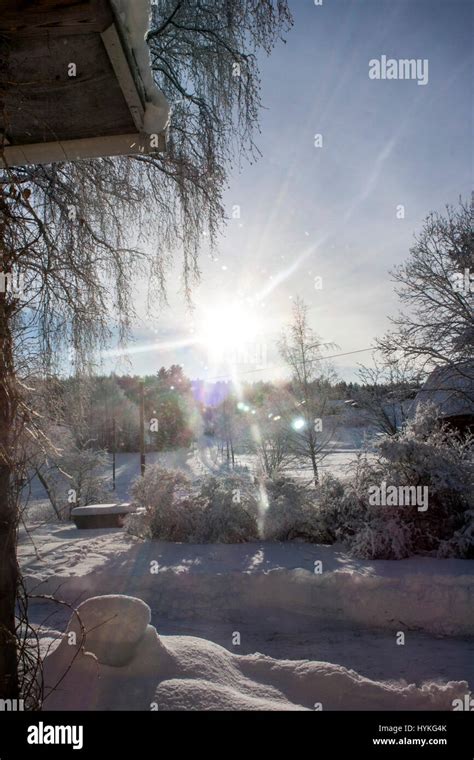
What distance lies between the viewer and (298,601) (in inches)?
247

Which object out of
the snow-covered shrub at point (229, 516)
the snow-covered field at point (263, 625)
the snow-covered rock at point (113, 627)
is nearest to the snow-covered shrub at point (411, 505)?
the snow-covered field at point (263, 625)

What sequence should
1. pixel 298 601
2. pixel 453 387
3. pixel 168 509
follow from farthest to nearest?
pixel 453 387 < pixel 168 509 < pixel 298 601

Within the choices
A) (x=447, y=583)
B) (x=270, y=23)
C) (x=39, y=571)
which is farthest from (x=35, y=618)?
(x=270, y=23)

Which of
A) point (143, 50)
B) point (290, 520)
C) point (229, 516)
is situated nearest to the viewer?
point (143, 50)

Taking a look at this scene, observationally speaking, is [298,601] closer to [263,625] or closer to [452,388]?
[263,625]

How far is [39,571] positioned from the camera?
682 centimetres

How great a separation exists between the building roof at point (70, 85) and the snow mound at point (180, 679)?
2.85 meters

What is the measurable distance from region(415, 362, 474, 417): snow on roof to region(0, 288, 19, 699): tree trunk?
12.7 m

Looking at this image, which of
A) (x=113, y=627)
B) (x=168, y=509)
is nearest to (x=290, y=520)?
(x=168, y=509)

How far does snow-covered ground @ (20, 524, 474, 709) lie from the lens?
5.23 meters

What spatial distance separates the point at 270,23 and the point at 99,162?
2036 mm

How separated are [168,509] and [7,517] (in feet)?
24.6

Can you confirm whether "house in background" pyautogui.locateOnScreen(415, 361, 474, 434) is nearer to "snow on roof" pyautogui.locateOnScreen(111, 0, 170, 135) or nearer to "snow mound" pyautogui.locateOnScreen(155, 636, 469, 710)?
"snow mound" pyautogui.locateOnScreen(155, 636, 469, 710)
